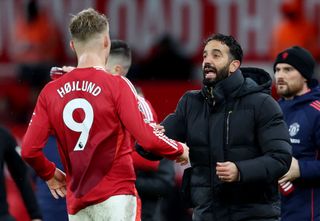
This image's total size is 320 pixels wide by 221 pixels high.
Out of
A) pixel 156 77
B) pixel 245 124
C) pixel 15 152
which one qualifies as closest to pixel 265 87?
pixel 245 124

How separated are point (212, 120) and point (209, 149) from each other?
200 millimetres

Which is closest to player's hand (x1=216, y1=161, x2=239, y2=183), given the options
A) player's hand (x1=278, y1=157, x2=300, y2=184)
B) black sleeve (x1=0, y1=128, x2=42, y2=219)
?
player's hand (x1=278, y1=157, x2=300, y2=184)

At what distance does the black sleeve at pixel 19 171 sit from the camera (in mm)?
10328

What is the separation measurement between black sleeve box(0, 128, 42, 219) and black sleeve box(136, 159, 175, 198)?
892 mm

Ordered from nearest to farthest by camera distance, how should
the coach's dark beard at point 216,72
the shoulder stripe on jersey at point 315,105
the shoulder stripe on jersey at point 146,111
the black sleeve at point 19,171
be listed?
the shoulder stripe on jersey at point 146,111, the coach's dark beard at point 216,72, the shoulder stripe on jersey at point 315,105, the black sleeve at point 19,171

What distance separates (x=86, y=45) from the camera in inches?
328

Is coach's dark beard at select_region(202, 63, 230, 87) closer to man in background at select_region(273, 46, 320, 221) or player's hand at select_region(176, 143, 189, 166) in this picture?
player's hand at select_region(176, 143, 189, 166)

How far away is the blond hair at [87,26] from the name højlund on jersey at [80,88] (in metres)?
0.30

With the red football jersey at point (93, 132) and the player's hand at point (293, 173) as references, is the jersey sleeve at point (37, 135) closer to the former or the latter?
the red football jersey at point (93, 132)

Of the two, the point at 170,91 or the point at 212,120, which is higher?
the point at 212,120

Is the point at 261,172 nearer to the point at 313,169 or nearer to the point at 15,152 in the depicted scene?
the point at 313,169

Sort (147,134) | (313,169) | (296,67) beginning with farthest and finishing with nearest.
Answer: (296,67), (313,169), (147,134)

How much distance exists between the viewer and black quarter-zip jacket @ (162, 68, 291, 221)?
27.9ft

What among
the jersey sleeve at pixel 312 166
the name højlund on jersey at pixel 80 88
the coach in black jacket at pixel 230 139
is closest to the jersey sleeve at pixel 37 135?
the name højlund on jersey at pixel 80 88
